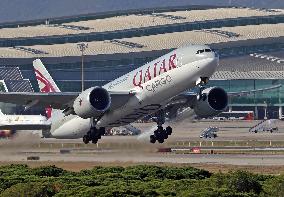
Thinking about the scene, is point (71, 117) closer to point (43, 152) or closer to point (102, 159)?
point (102, 159)

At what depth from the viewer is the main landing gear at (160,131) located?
98.0 metres

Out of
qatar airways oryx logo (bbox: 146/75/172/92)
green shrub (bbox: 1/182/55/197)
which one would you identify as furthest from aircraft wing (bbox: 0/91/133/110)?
green shrub (bbox: 1/182/55/197)

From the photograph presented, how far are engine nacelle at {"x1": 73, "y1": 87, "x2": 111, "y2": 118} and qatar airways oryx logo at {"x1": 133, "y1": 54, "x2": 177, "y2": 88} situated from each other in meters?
2.96

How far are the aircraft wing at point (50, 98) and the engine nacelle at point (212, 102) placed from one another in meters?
7.48

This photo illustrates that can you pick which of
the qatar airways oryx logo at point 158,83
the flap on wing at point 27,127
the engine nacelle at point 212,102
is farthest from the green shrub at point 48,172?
the flap on wing at point 27,127

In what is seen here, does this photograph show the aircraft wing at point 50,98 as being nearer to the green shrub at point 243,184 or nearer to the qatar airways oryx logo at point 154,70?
the qatar airways oryx logo at point 154,70

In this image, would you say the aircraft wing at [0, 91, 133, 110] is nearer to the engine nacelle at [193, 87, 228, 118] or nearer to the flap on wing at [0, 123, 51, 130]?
the engine nacelle at [193, 87, 228, 118]

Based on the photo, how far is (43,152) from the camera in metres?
119

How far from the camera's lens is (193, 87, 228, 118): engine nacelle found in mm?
96250

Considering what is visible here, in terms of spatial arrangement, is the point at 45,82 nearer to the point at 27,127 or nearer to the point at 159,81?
the point at 27,127

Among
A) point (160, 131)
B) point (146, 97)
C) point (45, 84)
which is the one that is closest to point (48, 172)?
point (146, 97)

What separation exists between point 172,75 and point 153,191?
34.3m

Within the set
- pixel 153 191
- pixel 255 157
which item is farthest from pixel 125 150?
pixel 153 191

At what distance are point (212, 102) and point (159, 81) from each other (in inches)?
312
